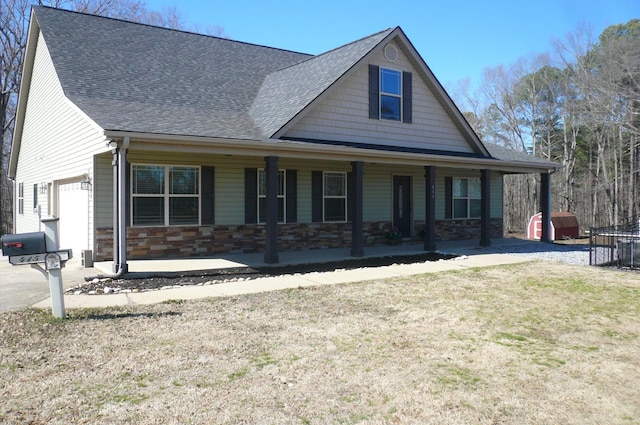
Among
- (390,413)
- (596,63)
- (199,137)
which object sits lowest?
(390,413)

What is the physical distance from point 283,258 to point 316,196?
9.03ft

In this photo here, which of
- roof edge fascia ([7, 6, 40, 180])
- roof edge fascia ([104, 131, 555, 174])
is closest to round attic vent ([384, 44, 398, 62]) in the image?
roof edge fascia ([104, 131, 555, 174])

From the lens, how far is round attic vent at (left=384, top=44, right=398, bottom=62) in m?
14.3

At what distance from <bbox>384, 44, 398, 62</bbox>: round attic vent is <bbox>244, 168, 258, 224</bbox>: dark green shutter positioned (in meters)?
5.13

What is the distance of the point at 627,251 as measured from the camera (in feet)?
37.0

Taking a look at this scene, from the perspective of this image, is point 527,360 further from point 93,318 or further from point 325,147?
point 325,147

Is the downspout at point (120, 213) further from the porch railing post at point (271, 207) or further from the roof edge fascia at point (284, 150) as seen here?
the porch railing post at point (271, 207)

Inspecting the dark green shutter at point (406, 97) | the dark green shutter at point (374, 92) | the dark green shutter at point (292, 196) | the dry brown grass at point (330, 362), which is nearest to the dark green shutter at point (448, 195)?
the dark green shutter at point (406, 97)

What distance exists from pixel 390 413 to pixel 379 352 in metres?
1.40

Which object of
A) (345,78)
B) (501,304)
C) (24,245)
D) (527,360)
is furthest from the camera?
(345,78)

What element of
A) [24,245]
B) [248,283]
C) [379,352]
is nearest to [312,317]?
[379,352]

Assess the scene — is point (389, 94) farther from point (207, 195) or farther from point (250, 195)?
point (207, 195)

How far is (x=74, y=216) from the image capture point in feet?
41.7

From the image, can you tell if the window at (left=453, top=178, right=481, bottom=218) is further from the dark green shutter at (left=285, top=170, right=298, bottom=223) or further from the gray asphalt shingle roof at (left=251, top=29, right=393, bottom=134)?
the dark green shutter at (left=285, top=170, right=298, bottom=223)
